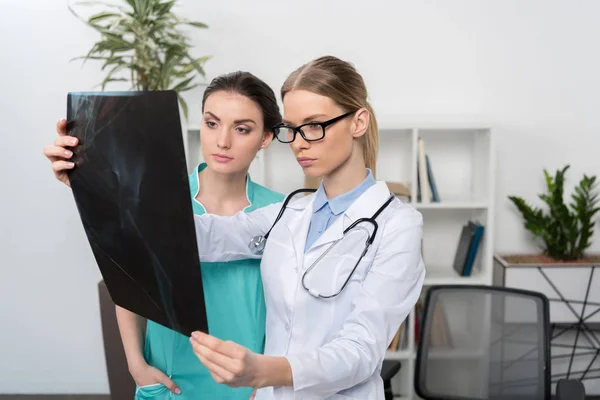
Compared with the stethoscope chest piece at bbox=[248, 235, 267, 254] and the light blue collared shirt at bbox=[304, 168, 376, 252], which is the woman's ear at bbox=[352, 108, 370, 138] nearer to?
the light blue collared shirt at bbox=[304, 168, 376, 252]

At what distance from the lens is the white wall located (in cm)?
314

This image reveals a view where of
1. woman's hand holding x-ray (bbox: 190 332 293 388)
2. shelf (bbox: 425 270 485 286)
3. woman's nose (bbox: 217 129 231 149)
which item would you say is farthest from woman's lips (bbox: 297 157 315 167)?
shelf (bbox: 425 270 485 286)

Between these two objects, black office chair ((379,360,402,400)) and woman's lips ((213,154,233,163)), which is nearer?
woman's lips ((213,154,233,163))

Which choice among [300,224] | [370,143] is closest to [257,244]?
[300,224]

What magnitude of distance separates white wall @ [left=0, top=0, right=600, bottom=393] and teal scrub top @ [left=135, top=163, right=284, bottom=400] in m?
1.84

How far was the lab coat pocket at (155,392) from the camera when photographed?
1.43 meters

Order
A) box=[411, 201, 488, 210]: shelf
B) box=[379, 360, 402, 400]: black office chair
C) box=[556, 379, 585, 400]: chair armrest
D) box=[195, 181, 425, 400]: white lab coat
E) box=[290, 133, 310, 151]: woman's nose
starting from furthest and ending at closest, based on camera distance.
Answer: box=[411, 201, 488, 210]: shelf
box=[379, 360, 402, 400]: black office chair
box=[556, 379, 585, 400]: chair armrest
box=[290, 133, 310, 151]: woman's nose
box=[195, 181, 425, 400]: white lab coat

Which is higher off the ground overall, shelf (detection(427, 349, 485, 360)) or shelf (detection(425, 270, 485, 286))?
shelf (detection(425, 270, 485, 286))

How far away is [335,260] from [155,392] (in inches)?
23.3

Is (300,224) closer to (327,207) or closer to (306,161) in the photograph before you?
(327,207)

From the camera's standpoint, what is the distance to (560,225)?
3029 mm

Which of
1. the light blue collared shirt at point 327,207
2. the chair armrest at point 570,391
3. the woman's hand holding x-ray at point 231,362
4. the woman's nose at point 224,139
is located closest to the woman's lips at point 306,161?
the light blue collared shirt at point 327,207

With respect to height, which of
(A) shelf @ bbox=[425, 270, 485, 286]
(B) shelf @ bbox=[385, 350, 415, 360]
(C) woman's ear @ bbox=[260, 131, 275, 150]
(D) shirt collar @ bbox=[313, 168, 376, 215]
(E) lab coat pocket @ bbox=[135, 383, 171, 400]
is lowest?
(B) shelf @ bbox=[385, 350, 415, 360]

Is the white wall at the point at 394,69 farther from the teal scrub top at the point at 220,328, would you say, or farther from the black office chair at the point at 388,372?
the teal scrub top at the point at 220,328
